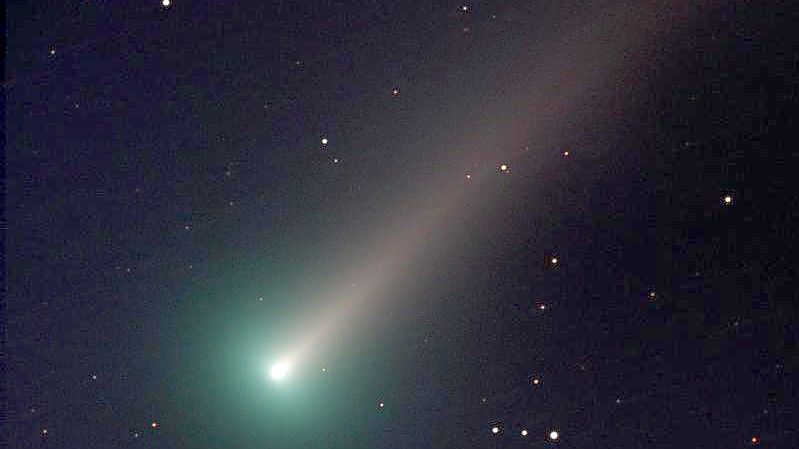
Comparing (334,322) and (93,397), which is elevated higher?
(93,397)

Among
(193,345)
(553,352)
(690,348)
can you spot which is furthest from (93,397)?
(690,348)

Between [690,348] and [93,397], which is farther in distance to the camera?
[93,397]

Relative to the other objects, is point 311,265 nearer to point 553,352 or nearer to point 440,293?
point 440,293

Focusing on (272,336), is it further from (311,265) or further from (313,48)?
(313,48)

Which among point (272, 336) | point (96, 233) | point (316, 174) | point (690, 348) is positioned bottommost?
point (690, 348)

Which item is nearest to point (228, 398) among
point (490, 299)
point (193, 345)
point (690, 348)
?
point (193, 345)

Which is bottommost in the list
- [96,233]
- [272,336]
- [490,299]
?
[490,299]
